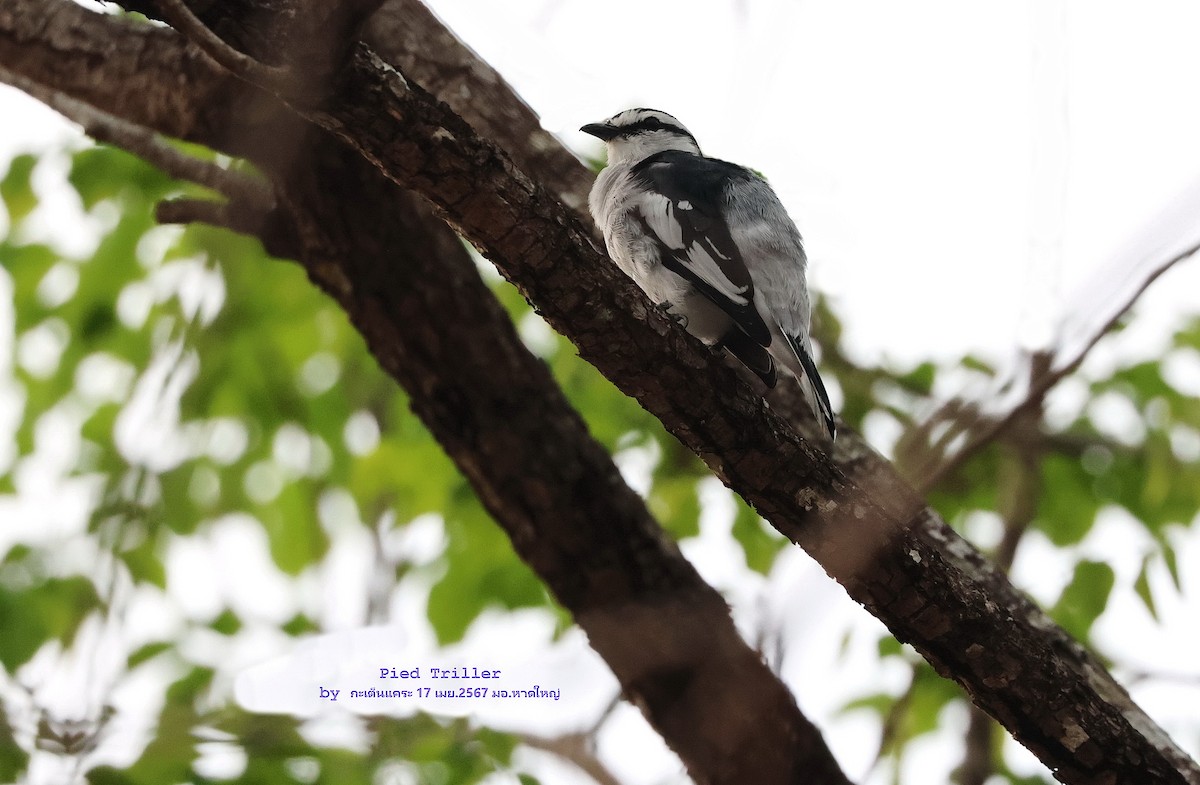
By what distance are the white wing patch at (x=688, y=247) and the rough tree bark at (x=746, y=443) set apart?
788mm

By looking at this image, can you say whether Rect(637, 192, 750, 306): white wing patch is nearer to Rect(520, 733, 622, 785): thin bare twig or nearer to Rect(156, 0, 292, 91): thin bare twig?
Rect(520, 733, 622, 785): thin bare twig

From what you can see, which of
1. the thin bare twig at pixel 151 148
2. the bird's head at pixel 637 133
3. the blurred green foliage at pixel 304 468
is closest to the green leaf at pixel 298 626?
the blurred green foliage at pixel 304 468

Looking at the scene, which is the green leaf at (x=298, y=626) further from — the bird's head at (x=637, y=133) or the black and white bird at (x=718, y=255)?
the bird's head at (x=637, y=133)

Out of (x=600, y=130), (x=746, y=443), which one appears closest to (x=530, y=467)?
(x=746, y=443)

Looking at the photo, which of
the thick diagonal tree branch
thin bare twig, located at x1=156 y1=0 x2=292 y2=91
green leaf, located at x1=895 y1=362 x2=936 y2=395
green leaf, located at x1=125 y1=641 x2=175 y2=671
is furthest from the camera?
green leaf, located at x1=895 y1=362 x2=936 y2=395

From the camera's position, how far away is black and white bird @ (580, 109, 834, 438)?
3.78m

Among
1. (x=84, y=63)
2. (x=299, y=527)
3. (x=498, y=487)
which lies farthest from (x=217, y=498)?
(x=84, y=63)

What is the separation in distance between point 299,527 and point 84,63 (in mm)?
2101

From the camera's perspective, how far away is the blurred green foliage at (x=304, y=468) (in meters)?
3.68

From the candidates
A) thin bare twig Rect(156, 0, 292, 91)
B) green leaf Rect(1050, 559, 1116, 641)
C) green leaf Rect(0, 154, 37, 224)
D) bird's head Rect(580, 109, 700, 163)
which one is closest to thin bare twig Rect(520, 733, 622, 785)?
green leaf Rect(1050, 559, 1116, 641)

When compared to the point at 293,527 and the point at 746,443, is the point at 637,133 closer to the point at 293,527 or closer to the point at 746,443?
the point at 293,527

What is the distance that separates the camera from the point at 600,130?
18.6 ft

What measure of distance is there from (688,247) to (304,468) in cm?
232

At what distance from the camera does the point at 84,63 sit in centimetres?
428
